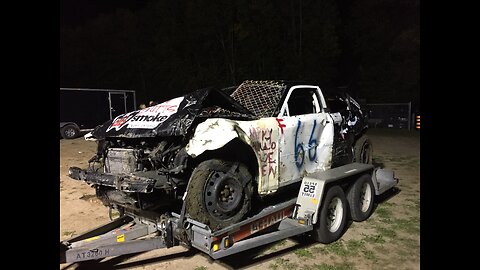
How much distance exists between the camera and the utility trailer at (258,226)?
3.83m

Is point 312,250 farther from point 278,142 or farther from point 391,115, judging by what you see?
point 391,115

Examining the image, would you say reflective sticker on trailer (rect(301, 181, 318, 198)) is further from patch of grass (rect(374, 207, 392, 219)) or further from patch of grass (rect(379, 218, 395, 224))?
patch of grass (rect(374, 207, 392, 219))

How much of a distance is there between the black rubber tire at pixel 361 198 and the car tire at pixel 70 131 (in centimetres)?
1618

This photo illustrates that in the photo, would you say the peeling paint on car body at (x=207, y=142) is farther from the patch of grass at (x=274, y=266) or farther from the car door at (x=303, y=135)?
the patch of grass at (x=274, y=266)

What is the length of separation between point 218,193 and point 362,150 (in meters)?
4.22

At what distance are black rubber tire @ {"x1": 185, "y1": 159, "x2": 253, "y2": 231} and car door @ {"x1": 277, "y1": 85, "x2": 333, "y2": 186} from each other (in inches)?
27.2

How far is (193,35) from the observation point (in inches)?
1031

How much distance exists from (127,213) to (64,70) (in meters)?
34.9

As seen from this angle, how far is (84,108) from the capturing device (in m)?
18.7

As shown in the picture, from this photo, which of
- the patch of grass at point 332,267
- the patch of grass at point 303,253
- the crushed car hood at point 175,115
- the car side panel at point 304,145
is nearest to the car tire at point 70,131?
the crushed car hood at point 175,115

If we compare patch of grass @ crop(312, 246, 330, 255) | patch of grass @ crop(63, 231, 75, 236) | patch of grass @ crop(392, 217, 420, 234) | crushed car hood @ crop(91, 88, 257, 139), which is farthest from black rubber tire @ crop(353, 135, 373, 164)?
patch of grass @ crop(63, 231, 75, 236)

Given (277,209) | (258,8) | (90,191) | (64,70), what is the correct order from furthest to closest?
1. (64,70)
2. (258,8)
3. (90,191)
4. (277,209)
